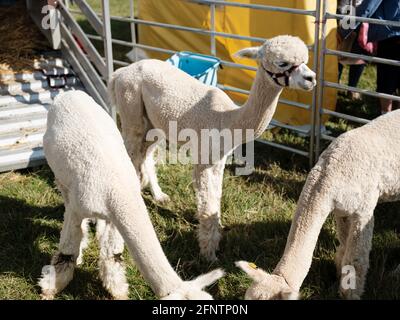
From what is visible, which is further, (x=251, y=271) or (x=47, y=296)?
(x=47, y=296)

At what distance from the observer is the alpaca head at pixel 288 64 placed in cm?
306

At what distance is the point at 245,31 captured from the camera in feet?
19.7

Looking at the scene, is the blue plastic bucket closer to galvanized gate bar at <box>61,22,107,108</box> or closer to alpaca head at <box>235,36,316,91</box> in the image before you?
galvanized gate bar at <box>61,22,107,108</box>

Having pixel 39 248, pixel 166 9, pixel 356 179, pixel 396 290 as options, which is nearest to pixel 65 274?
pixel 39 248

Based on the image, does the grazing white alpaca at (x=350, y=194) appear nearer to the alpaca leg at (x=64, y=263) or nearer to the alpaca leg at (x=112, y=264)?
the alpaca leg at (x=112, y=264)

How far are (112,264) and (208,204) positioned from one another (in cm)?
77

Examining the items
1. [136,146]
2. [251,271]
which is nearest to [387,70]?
[136,146]

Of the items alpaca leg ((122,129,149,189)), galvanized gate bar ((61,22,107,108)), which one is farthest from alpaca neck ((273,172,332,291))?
galvanized gate bar ((61,22,107,108))

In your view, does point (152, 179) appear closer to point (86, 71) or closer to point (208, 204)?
point (208, 204)

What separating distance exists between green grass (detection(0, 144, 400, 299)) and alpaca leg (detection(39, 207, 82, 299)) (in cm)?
10

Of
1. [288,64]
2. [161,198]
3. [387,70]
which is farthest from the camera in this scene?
[387,70]

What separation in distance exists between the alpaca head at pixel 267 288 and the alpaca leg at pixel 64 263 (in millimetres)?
1179

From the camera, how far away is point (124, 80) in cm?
406

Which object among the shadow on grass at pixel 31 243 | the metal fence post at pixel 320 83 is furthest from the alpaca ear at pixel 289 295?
the metal fence post at pixel 320 83
